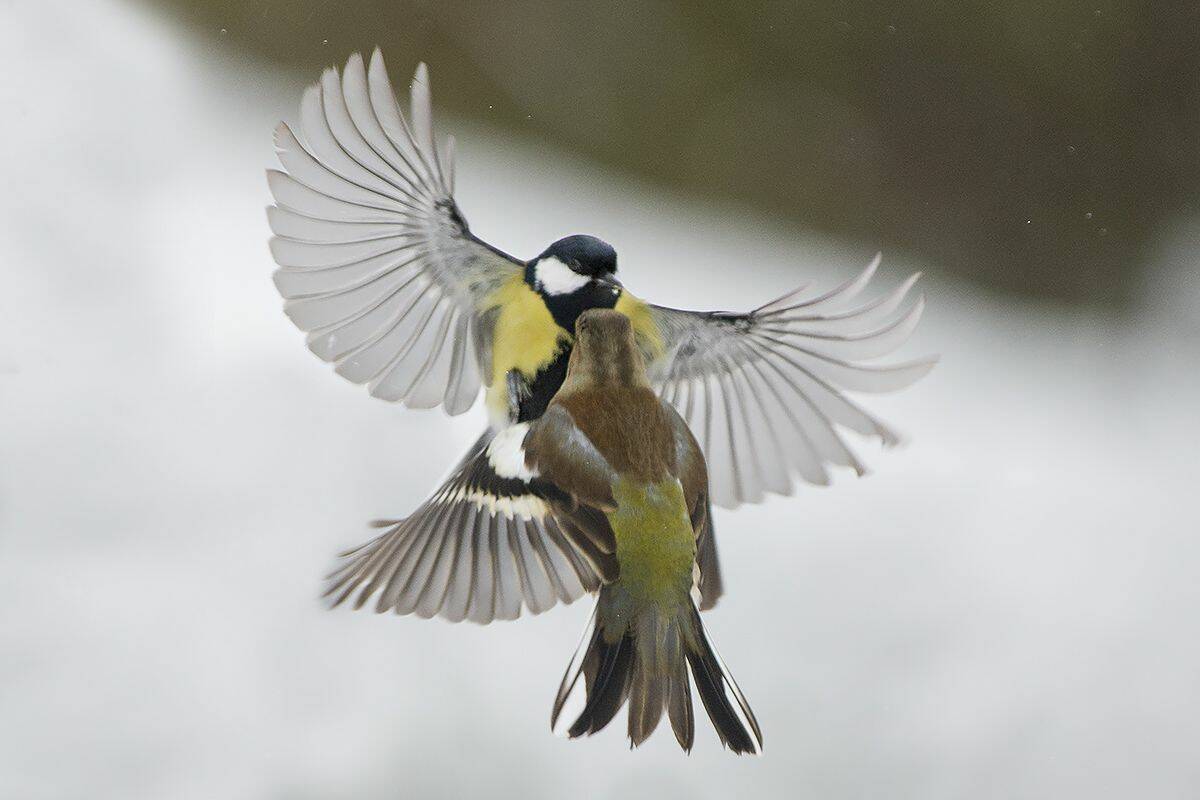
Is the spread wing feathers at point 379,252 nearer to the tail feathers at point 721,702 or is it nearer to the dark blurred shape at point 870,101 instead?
the tail feathers at point 721,702

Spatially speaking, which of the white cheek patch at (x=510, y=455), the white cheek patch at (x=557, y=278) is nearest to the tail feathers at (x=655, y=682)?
the white cheek patch at (x=510, y=455)

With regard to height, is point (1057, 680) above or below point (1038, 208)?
below

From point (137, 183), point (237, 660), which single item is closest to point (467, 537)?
point (237, 660)

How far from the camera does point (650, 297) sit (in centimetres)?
148

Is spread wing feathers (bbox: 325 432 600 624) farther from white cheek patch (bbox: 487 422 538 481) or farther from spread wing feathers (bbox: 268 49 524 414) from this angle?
spread wing feathers (bbox: 268 49 524 414)

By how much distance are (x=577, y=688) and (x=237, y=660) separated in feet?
2.24

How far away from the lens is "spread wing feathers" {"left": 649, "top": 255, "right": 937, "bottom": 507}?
93 cm

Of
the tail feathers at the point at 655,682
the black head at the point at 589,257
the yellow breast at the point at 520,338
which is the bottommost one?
the tail feathers at the point at 655,682

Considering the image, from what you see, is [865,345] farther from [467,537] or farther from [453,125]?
[453,125]

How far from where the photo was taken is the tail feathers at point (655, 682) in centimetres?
79

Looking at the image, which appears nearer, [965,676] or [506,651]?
[506,651]

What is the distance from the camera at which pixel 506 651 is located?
1.46 m

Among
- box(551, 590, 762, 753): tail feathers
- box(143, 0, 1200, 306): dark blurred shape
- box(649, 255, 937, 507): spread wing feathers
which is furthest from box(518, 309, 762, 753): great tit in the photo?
box(143, 0, 1200, 306): dark blurred shape

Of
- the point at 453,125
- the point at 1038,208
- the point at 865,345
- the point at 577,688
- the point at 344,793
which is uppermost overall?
the point at 1038,208
